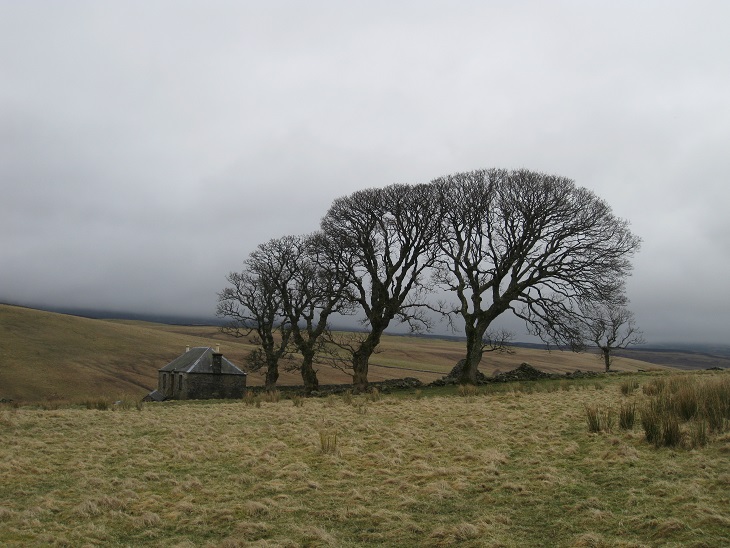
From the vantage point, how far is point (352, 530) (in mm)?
8203

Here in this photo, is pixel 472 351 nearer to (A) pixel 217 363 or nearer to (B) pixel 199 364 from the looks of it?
(A) pixel 217 363

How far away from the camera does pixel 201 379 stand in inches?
2084

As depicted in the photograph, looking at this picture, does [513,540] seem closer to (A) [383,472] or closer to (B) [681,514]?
(B) [681,514]

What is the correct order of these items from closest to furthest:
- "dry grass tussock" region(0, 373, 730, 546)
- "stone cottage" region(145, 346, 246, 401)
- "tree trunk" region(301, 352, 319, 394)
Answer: "dry grass tussock" region(0, 373, 730, 546)
"tree trunk" region(301, 352, 319, 394)
"stone cottage" region(145, 346, 246, 401)

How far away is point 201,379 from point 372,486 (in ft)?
149

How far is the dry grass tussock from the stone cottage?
35556mm

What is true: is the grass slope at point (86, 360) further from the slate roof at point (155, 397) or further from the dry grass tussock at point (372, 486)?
the dry grass tussock at point (372, 486)

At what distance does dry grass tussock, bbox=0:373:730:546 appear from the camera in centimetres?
766

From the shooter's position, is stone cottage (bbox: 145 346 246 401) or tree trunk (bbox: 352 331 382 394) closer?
tree trunk (bbox: 352 331 382 394)

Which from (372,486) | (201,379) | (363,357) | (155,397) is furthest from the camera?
(155,397)

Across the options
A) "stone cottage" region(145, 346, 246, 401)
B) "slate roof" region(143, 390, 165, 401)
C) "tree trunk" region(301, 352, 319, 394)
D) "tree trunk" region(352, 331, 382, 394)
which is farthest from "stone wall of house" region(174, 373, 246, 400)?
"tree trunk" region(352, 331, 382, 394)

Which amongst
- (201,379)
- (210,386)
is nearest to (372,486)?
(201,379)

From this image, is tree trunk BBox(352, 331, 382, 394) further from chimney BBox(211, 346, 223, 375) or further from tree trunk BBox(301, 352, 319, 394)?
chimney BBox(211, 346, 223, 375)

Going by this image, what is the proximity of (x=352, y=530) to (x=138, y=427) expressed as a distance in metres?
13.2
